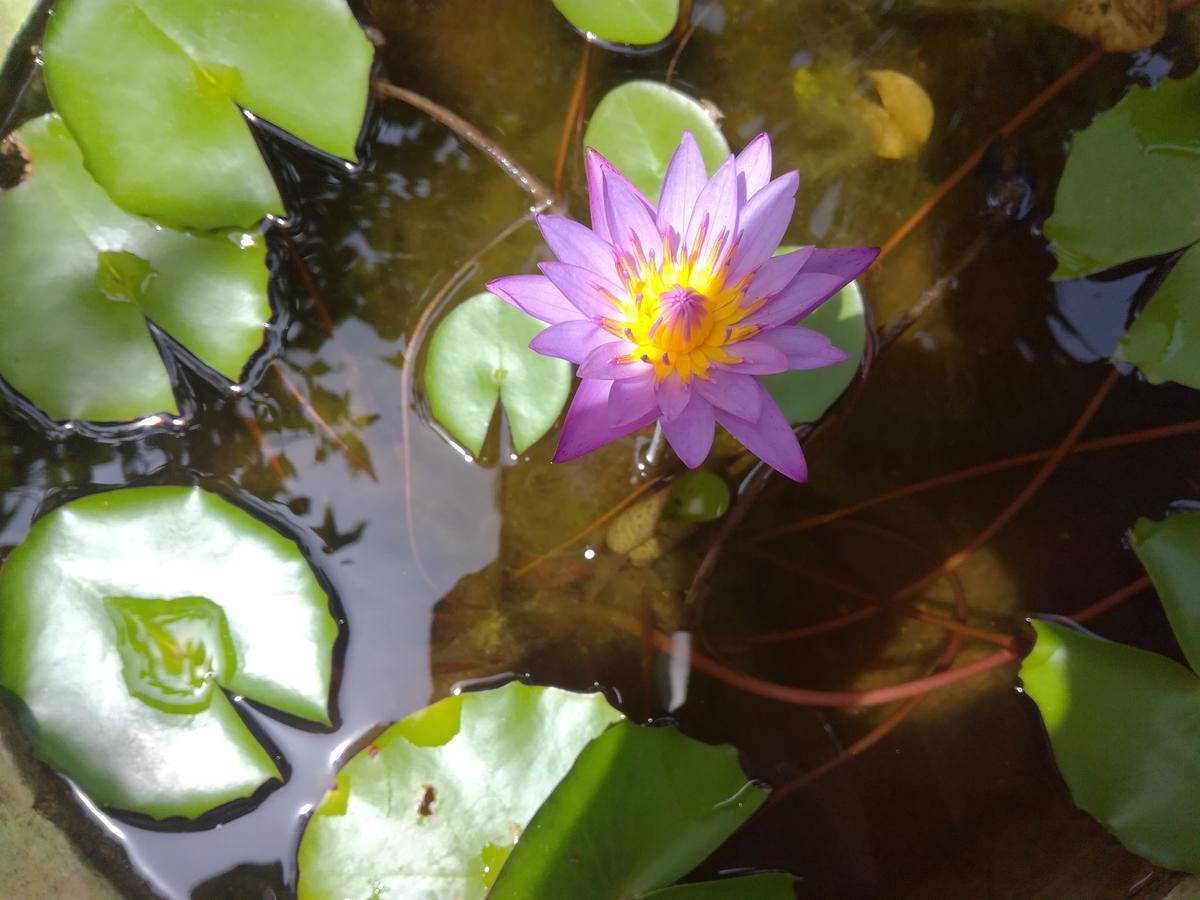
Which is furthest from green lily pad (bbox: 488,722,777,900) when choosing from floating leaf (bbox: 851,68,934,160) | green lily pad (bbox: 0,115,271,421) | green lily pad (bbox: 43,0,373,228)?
floating leaf (bbox: 851,68,934,160)

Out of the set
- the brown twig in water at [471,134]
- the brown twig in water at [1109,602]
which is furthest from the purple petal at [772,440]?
the brown twig in water at [1109,602]

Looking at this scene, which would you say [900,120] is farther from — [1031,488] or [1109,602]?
[1109,602]

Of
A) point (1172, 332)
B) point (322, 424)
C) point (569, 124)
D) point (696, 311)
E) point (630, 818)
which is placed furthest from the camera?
point (569, 124)

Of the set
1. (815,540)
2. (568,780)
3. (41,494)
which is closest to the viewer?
(568,780)

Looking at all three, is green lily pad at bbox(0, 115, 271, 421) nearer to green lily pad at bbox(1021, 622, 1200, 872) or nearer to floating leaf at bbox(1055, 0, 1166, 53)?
green lily pad at bbox(1021, 622, 1200, 872)

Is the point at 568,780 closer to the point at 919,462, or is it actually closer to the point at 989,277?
the point at 919,462

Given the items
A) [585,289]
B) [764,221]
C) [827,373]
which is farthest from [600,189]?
[827,373]

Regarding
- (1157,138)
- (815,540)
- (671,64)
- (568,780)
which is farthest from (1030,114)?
(568,780)

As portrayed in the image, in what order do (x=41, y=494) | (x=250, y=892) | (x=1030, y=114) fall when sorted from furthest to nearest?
(x=1030, y=114) < (x=41, y=494) < (x=250, y=892)
